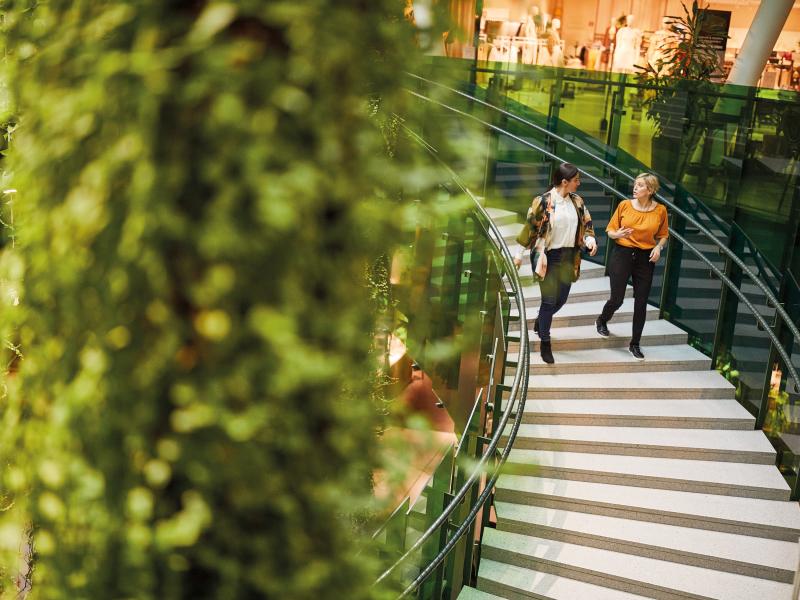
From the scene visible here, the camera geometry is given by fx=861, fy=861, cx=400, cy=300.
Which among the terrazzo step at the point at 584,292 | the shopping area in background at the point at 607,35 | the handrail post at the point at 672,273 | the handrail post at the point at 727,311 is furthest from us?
the shopping area in background at the point at 607,35

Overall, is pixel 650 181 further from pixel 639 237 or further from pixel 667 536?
pixel 667 536

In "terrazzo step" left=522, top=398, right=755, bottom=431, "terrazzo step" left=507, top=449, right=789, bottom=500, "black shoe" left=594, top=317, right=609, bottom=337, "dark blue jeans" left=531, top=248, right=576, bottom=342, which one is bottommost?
"terrazzo step" left=507, top=449, right=789, bottom=500

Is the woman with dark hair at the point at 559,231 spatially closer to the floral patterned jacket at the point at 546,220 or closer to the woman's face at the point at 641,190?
the floral patterned jacket at the point at 546,220

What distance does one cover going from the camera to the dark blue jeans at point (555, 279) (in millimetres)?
6445

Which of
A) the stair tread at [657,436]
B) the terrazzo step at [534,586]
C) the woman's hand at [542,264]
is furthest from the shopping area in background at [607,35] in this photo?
the terrazzo step at [534,586]

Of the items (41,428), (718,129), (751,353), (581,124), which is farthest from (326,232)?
(581,124)

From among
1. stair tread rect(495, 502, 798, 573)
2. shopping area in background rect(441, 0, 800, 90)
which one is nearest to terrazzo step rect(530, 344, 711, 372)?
stair tread rect(495, 502, 798, 573)

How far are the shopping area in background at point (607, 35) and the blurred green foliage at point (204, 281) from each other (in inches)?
375

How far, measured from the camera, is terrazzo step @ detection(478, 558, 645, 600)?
17.5 ft

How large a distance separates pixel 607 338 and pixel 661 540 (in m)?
2.08

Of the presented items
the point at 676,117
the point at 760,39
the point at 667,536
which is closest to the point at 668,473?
the point at 667,536

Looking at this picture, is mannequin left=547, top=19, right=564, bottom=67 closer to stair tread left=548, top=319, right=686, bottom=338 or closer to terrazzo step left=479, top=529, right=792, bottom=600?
stair tread left=548, top=319, right=686, bottom=338

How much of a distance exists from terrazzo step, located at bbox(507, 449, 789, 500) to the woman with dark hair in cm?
121

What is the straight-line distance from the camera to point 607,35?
53.6ft
